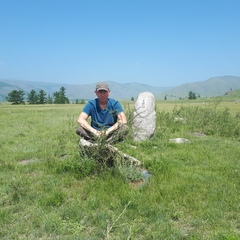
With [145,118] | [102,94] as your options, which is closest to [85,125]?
[102,94]

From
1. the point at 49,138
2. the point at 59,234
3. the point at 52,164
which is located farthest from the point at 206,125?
the point at 59,234

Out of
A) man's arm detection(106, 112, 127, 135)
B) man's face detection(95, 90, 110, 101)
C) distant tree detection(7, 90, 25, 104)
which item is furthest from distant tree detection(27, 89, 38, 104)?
man's arm detection(106, 112, 127, 135)

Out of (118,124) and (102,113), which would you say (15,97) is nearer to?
(102,113)

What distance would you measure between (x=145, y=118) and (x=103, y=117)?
388cm

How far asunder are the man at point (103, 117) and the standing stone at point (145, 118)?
10.9ft

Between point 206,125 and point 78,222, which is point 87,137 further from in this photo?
point 206,125

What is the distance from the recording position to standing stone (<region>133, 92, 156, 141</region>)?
11.3 meters

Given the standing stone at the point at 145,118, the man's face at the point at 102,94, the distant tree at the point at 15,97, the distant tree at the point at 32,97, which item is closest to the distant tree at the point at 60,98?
the distant tree at the point at 32,97

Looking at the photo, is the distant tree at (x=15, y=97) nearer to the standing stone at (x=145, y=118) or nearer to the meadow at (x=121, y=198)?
the standing stone at (x=145, y=118)

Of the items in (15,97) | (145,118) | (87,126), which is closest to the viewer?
(87,126)

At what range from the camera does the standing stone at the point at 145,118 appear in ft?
37.2

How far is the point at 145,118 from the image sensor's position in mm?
11594

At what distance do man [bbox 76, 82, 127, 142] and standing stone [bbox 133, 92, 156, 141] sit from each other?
10.9ft

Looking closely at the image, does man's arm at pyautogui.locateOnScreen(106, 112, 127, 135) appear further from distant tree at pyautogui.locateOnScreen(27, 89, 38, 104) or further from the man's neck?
distant tree at pyautogui.locateOnScreen(27, 89, 38, 104)
